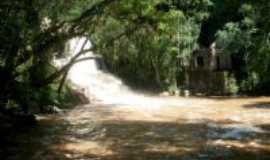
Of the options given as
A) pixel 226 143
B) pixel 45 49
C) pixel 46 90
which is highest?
pixel 45 49

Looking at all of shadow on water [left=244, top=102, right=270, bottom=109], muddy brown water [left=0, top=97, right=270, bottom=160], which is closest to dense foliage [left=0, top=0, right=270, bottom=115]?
muddy brown water [left=0, top=97, right=270, bottom=160]

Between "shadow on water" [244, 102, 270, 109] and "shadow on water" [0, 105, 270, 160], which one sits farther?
"shadow on water" [244, 102, 270, 109]

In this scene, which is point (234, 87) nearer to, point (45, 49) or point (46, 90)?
point (46, 90)

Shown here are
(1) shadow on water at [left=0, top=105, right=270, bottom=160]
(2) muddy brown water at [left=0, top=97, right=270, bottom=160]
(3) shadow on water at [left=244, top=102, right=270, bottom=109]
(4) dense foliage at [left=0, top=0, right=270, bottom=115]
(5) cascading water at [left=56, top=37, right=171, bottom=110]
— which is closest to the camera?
(1) shadow on water at [left=0, top=105, right=270, bottom=160]

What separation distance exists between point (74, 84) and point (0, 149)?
16.4m

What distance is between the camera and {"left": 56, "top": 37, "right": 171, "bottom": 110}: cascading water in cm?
3020

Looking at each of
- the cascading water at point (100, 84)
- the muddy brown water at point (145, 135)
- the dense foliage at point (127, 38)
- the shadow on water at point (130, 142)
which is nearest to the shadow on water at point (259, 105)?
the muddy brown water at point (145, 135)

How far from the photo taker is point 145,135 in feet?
56.7

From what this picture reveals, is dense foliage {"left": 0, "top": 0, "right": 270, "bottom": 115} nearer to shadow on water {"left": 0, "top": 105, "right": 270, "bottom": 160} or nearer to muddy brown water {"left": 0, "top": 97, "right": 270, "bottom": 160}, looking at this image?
muddy brown water {"left": 0, "top": 97, "right": 270, "bottom": 160}

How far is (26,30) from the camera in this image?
48.8 feet

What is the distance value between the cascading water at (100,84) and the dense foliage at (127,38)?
1.33 metres

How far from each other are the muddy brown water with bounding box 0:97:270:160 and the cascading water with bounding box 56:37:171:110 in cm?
458

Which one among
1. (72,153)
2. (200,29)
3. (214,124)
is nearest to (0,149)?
(72,153)

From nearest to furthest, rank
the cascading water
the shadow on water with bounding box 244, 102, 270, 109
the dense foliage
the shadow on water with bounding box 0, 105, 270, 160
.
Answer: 1. the shadow on water with bounding box 0, 105, 270, 160
2. the dense foliage
3. the shadow on water with bounding box 244, 102, 270, 109
4. the cascading water
